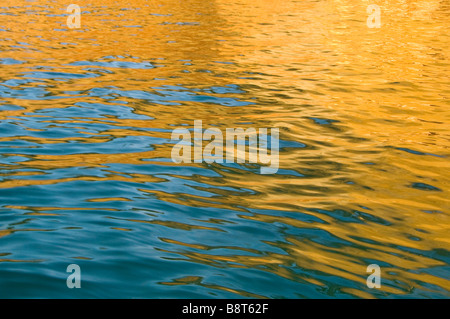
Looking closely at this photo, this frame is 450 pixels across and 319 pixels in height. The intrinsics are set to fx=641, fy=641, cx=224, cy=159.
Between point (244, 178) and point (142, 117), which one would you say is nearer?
point (244, 178)

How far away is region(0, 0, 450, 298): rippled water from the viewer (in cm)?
461

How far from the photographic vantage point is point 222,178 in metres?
6.71

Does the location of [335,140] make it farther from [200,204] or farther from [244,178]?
[200,204]

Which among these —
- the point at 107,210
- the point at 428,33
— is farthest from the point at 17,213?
the point at 428,33

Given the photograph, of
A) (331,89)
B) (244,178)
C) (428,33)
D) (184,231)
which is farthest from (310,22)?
(184,231)

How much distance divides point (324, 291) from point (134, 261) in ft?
4.57

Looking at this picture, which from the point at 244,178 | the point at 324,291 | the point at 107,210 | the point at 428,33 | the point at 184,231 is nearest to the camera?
the point at 324,291

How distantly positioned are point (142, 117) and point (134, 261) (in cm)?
484

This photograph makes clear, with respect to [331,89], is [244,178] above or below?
below

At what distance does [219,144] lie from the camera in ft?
26.0

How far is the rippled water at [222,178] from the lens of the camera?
4609mm

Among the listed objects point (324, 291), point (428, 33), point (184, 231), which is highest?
point (428, 33)

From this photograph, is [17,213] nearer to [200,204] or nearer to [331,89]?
[200,204]
